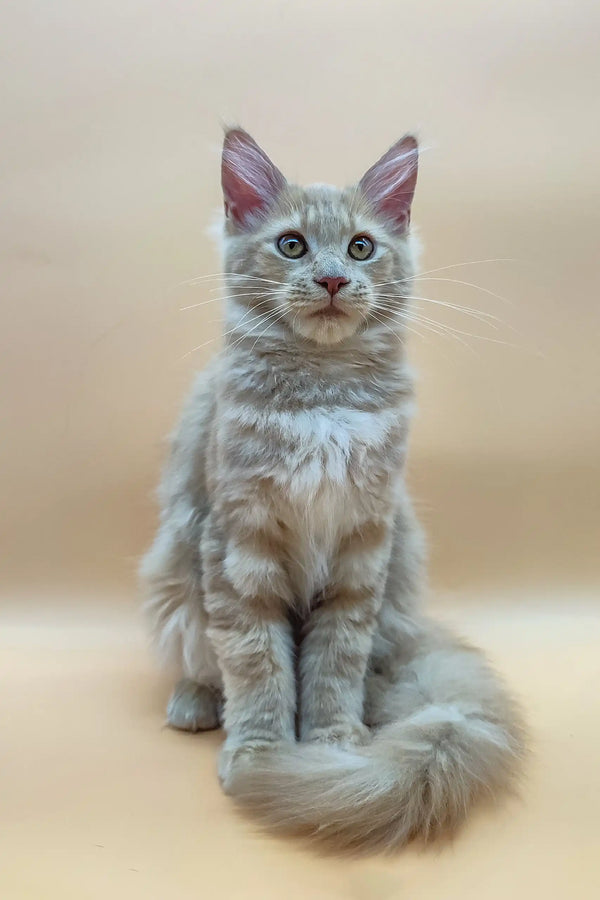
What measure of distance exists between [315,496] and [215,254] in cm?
82

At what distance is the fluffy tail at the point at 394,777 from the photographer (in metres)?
1.08

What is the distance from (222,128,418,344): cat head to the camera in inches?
48.8

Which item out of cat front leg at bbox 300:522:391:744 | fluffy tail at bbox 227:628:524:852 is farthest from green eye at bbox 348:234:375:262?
fluffy tail at bbox 227:628:524:852

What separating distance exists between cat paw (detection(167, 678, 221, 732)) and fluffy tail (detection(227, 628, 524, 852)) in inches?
9.2

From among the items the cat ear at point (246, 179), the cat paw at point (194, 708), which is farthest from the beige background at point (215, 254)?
the cat ear at point (246, 179)

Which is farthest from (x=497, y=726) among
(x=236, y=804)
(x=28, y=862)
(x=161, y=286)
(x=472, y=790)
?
(x=161, y=286)

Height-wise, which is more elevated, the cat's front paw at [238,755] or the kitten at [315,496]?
the kitten at [315,496]

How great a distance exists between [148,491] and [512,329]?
3.16 ft

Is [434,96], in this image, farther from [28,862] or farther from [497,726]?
[28,862]

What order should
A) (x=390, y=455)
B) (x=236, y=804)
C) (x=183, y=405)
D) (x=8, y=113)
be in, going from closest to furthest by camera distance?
(x=236, y=804), (x=390, y=455), (x=183, y=405), (x=8, y=113)

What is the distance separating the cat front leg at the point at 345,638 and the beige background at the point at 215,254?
0.60 metres

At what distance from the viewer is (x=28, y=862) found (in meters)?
1.07

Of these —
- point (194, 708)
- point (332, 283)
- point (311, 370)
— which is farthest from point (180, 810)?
point (332, 283)

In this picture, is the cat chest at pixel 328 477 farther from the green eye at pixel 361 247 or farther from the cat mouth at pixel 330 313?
the green eye at pixel 361 247
